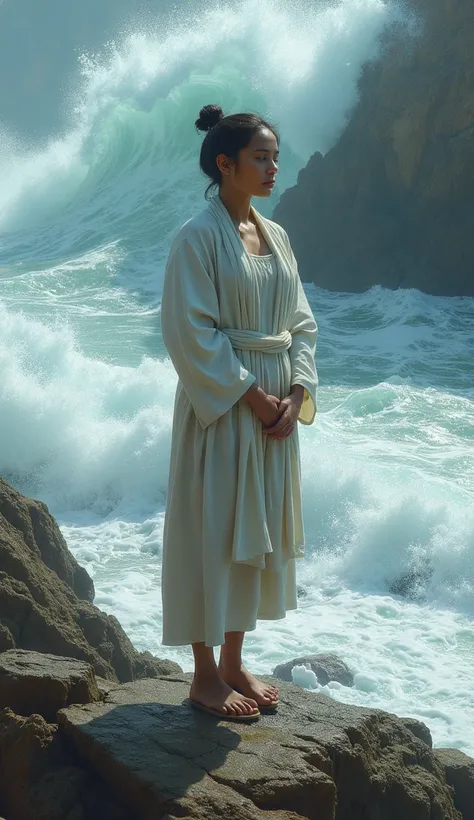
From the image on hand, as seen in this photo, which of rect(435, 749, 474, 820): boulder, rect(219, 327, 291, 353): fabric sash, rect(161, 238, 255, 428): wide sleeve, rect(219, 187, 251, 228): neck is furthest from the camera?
rect(435, 749, 474, 820): boulder

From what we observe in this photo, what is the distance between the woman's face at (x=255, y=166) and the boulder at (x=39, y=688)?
5.22 feet

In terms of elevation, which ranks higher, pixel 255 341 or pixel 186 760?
pixel 255 341

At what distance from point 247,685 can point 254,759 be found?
42 centimetres

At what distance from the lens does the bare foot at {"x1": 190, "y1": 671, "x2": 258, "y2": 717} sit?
3.40 metres

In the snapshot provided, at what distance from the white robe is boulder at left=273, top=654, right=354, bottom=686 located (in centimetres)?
273

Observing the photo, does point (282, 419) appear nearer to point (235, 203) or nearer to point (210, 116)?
point (235, 203)

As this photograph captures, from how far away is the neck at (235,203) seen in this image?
139 inches

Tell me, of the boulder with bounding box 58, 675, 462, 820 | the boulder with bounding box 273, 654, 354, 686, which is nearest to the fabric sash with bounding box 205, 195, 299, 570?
the boulder with bounding box 58, 675, 462, 820

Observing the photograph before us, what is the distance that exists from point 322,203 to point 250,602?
1675 centimetres

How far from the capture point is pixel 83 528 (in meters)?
9.09

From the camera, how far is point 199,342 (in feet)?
10.7

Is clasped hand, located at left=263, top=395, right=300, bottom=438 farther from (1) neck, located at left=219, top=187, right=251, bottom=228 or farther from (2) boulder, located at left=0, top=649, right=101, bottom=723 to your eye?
(2) boulder, located at left=0, top=649, right=101, bottom=723

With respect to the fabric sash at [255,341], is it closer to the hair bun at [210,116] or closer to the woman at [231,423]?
the woman at [231,423]

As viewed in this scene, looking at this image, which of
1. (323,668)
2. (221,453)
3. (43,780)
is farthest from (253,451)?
(323,668)
